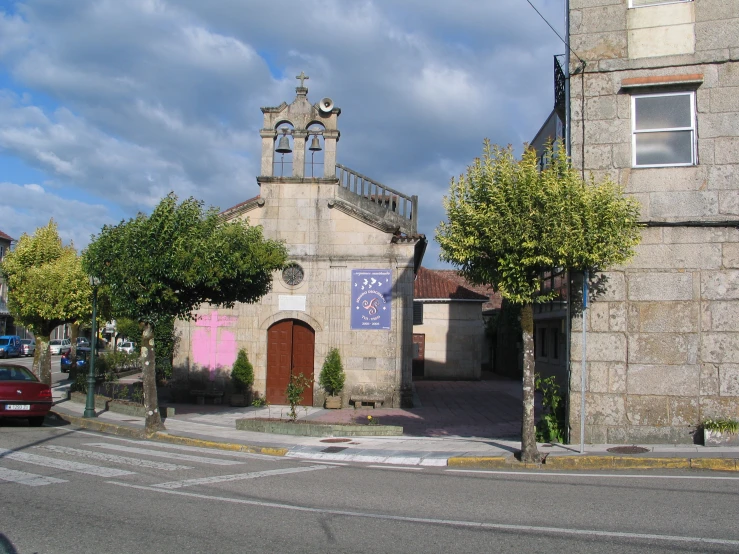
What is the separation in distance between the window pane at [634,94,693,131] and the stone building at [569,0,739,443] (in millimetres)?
17

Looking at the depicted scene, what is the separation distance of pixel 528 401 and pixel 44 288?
1565cm

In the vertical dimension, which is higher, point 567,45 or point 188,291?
point 567,45

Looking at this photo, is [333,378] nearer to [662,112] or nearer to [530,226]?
[530,226]

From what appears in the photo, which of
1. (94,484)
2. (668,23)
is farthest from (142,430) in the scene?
(668,23)

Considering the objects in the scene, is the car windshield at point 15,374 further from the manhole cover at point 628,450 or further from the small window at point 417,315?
the small window at point 417,315

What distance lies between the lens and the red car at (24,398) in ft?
46.5

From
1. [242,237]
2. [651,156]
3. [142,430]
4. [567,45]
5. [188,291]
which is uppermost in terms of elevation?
[567,45]

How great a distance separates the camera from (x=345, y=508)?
7.17 metres

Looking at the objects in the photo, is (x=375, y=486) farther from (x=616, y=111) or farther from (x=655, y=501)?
(x=616, y=111)

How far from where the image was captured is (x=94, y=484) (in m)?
8.31

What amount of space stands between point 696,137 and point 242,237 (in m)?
9.31

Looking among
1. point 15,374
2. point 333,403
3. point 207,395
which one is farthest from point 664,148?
point 207,395

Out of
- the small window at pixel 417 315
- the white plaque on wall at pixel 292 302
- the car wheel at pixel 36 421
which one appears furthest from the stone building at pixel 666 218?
the small window at pixel 417 315

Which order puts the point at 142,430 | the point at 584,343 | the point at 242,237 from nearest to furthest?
1. the point at 584,343
2. the point at 142,430
3. the point at 242,237
